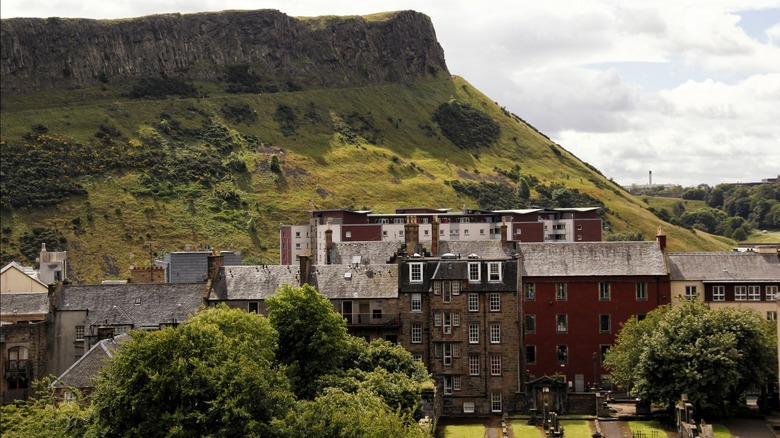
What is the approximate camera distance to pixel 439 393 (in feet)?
265

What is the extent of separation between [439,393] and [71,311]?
29556 millimetres

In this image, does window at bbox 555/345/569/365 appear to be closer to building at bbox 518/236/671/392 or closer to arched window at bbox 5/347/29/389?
building at bbox 518/236/671/392

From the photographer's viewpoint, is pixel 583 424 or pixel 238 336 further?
pixel 583 424

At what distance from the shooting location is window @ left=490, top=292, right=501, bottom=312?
8325 cm

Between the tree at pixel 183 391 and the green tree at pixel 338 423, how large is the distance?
108 cm

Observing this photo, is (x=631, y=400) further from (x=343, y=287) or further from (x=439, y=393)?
(x=343, y=287)

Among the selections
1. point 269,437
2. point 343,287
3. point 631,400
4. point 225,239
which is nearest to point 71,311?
point 343,287

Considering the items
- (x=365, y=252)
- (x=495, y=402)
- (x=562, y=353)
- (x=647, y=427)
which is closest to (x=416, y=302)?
(x=495, y=402)

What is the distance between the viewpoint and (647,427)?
75.8m

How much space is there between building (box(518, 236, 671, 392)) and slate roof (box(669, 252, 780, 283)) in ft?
8.13

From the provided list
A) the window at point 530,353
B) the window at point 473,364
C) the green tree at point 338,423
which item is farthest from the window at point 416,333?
the green tree at point 338,423

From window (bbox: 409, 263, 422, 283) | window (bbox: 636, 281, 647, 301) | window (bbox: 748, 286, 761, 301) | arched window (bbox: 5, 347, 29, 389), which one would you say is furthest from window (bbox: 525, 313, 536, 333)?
arched window (bbox: 5, 347, 29, 389)

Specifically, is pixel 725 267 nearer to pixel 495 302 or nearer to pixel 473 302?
pixel 495 302

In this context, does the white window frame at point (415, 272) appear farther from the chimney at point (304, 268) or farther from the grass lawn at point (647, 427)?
the grass lawn at point (647, 427)
